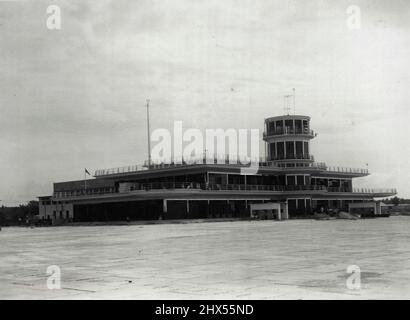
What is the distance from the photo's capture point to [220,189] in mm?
71438

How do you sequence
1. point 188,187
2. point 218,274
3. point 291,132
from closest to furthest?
1. point 218,274
2. point 188,187
3. point 291,132

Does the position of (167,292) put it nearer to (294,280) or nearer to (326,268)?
(294,280)

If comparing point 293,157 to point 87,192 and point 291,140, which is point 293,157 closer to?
point 291,140

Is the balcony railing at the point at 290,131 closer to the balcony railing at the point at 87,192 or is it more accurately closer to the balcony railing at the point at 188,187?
the balcony railing at the point at 188,187

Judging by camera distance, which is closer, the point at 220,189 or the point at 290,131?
the point at 220,189

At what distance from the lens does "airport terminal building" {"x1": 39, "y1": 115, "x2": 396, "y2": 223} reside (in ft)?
223

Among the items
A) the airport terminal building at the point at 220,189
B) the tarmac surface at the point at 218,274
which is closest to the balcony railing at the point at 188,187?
the airport terminal building at the point at 220,189

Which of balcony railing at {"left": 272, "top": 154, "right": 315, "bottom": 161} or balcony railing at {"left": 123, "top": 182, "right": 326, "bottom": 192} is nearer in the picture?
balcony railing at {"left": 123, "top": 182, "right": 326, "bottom": 192}

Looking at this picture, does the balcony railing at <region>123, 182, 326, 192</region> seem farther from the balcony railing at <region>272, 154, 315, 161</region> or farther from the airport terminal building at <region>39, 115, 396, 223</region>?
the balcony railing at <region>272, 154, 315, 161</region>

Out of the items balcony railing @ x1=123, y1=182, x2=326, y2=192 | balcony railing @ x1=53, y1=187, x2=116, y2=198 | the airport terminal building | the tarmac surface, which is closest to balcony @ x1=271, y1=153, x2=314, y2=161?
the airport terminal building

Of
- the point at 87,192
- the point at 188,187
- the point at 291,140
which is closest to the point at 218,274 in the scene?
the point at 188,187

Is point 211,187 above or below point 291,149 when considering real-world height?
below

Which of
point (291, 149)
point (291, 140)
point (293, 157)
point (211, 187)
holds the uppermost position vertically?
point (291, 140)
